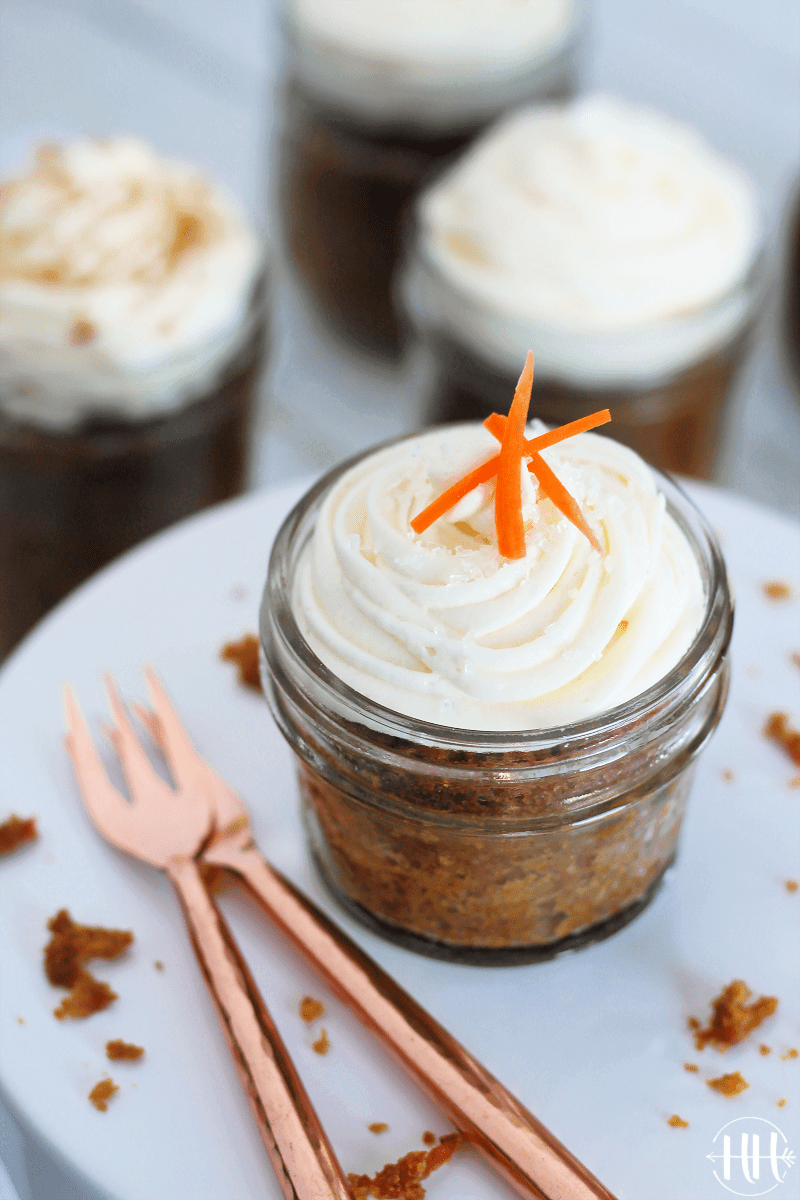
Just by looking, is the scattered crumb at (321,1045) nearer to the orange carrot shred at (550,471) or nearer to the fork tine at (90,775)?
the fork tine at (90,775)

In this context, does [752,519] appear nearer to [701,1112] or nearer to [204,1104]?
[701,1112]

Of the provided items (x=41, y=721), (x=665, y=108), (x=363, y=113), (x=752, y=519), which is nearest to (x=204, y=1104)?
(x=41, y=721)

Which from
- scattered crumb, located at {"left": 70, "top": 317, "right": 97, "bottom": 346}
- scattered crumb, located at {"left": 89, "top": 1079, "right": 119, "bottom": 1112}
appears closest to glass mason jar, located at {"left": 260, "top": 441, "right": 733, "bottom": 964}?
scattered crumb, located at {"left": 89, "top": 1079, "right": 119, "bottom": 1112}

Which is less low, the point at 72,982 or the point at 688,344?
the point at 688,344

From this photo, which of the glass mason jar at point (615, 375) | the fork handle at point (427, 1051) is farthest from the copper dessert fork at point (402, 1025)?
the glass mason jar at point (615, 375)

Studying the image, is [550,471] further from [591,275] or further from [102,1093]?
[591,275]

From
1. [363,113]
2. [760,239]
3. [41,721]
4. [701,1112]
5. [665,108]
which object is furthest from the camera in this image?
[665,108]
